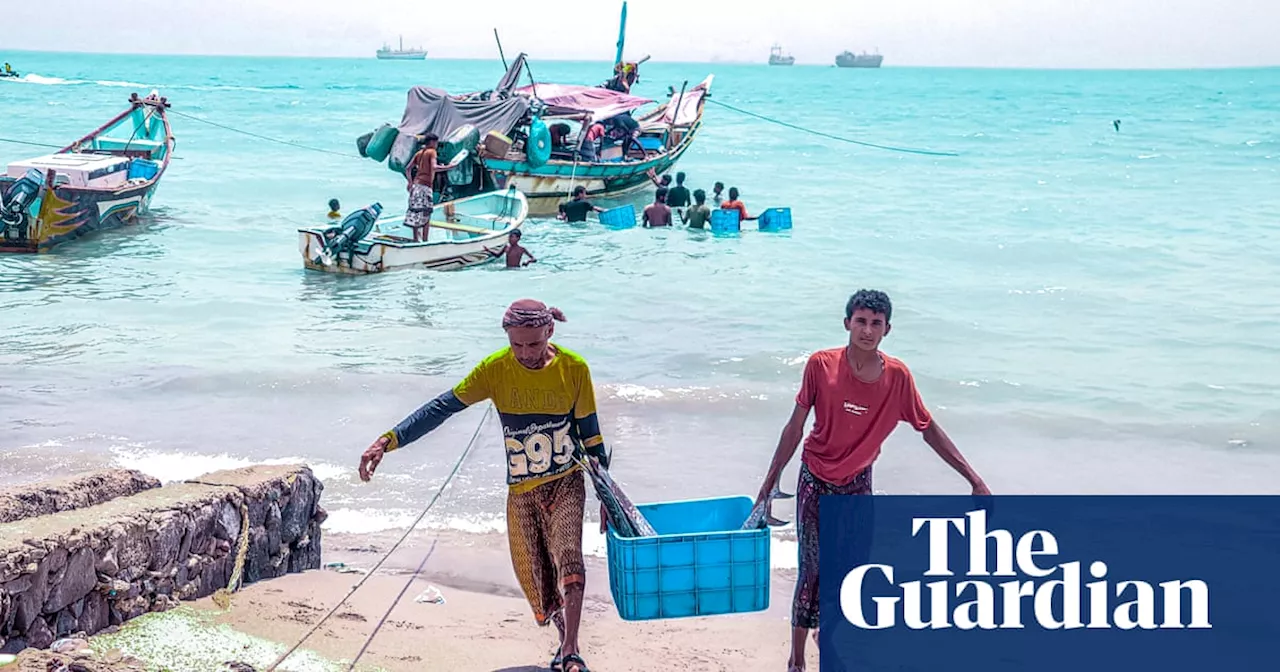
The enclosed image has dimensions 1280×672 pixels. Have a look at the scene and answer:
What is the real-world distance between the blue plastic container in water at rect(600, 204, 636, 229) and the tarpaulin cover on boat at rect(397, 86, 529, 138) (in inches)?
92.6

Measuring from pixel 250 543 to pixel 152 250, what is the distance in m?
16.1

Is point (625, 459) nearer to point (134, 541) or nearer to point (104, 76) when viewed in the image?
point (134, 541)

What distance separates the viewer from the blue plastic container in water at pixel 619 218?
2134 centimetres

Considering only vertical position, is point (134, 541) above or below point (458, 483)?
above

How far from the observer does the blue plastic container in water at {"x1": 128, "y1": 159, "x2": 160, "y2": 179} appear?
21.8 m

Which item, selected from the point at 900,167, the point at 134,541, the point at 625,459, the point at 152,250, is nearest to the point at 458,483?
the point at 625,459

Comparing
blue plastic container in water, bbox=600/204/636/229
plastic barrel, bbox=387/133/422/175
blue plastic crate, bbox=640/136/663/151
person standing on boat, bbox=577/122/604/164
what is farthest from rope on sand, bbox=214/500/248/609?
blue plastic crate, bbox=640/136/663/151

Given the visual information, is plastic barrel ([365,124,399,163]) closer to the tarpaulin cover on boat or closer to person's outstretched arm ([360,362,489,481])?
the tarpaulin cover on boat

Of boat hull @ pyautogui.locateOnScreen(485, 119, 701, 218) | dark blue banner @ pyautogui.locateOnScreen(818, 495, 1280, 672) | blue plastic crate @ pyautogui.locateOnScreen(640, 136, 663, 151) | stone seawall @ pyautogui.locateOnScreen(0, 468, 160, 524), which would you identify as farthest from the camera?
blue plastic crate @ pyautogui.locateOnScreen(640, 136, 663, 151)

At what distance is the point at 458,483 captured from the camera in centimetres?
833

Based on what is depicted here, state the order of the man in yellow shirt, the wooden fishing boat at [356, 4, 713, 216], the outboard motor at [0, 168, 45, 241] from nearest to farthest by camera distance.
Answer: the man in yellow shirt → the outboard motor at [0, 168, 45, 241] → the wooden fishing boat at [356, 4, 713, 216]

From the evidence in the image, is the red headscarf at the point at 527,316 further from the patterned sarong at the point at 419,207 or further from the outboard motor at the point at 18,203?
the outboard motor at the point at 18,203

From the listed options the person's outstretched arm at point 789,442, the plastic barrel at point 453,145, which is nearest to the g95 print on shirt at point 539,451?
the person's outstretched arm at point 789,442

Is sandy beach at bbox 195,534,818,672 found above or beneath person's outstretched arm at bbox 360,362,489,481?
beneath
